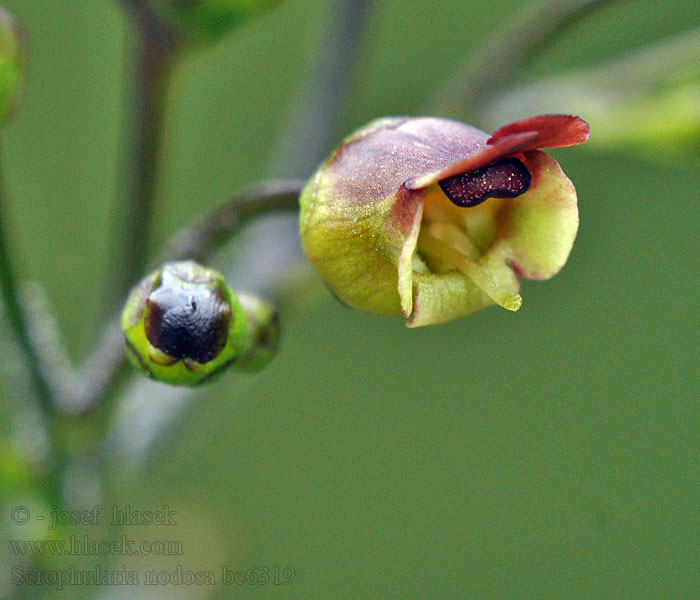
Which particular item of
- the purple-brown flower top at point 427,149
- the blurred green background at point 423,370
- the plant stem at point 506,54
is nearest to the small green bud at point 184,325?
the purple-brown flower top at point 427,149

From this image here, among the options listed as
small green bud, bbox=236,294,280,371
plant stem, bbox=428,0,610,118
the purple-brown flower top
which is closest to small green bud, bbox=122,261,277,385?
small green bud, bbox=236,294,280,371

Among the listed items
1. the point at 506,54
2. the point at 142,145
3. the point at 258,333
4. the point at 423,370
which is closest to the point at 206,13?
the point at 142,145

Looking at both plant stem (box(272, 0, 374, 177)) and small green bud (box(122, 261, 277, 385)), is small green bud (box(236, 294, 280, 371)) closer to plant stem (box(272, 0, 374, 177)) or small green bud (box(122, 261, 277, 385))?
small green bud (box(122, 261, 277, 385))

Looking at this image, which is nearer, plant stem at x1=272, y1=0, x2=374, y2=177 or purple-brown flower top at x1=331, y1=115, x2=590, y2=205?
purple-brown flower top at x1=331, y1=115, x2=590, y2=205

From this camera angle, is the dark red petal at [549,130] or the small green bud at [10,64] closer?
the dark red petal at [549,130]

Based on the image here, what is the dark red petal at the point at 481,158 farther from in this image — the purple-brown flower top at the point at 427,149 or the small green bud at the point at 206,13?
the small green bud at the point at 206,13

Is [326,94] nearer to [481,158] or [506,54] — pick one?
[506,54]

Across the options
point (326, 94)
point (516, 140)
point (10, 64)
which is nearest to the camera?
point (516, 140)
